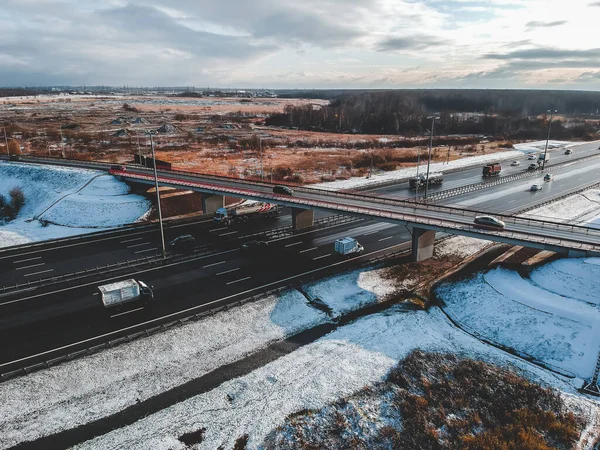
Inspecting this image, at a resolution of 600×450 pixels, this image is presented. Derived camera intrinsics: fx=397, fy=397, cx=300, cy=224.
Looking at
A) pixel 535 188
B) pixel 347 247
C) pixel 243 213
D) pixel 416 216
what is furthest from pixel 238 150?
pixel 416 216

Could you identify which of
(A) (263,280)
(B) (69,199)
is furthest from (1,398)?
(B) (69,199)

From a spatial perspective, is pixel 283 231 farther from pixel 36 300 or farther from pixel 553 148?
pixel 553 148

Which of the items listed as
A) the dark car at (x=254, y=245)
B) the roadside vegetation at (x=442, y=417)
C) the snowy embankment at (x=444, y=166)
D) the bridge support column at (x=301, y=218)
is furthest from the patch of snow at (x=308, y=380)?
the snowy embankment at (x=444, y=166)

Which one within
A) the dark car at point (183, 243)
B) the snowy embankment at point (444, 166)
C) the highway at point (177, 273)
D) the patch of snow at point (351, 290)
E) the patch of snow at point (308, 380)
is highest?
the snowy embankment at point (444, 166)

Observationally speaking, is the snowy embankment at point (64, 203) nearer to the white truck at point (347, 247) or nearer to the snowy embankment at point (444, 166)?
the white truck at point (347, 247)

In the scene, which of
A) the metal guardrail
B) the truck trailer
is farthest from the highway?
the truck trailer

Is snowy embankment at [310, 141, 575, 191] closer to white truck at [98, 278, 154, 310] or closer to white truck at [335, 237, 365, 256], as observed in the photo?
white truck at [335, 237, 365, 256]
